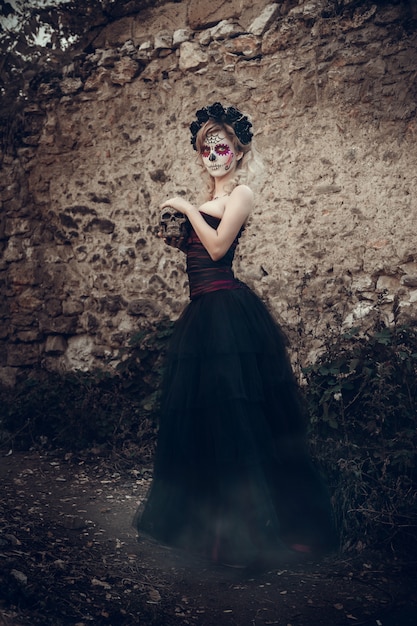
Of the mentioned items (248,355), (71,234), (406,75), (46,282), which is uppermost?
(406,75)

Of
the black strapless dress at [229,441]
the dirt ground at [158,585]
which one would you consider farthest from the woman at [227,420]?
the dirt ground at [158,585]

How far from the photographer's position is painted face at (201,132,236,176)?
3.01 meters

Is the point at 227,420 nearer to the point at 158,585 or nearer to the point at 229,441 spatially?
the point at 229,441

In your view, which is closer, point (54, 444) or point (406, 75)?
point (406, 75)

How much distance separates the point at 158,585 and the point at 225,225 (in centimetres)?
159

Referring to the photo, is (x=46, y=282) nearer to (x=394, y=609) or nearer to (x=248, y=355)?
(x=248, y=355)

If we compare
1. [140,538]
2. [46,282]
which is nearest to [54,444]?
[46,282]

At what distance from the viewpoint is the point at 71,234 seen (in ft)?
17.9

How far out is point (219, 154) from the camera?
3016 millimetres

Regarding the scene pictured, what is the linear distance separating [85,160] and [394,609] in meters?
4.26

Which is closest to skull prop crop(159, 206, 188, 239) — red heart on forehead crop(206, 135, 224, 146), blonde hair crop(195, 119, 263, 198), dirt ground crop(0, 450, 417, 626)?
blonde hair crop(195, 119, 263, 198)

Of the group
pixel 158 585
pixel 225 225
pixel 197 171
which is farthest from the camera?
pixel 197 171

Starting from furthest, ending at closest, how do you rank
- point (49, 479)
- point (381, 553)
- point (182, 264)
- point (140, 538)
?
point (182, 264) < point (49, 479) < point (140, 538) < point (381, 553)

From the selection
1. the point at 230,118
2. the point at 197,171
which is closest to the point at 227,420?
the point at 230,118
